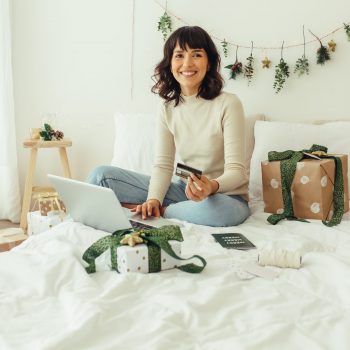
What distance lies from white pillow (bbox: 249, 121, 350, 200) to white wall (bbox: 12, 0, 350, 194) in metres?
0.25

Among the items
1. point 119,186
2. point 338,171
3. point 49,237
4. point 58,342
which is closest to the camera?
point 58,342

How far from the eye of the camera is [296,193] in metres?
1.66

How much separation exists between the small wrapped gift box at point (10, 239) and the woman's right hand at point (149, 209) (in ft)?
2.23

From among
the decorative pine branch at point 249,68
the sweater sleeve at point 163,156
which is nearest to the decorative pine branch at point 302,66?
the decorative pine branch at point 249,68

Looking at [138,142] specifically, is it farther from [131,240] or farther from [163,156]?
[131,240]

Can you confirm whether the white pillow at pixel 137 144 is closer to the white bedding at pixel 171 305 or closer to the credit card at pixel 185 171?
the credit card at pixel 185 171

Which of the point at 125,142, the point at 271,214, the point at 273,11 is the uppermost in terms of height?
the point at 273,11

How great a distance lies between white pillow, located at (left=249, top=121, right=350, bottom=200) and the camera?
190 cm

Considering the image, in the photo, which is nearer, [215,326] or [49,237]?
[215,326]

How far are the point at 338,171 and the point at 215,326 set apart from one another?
1049mm

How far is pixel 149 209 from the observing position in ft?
5.33

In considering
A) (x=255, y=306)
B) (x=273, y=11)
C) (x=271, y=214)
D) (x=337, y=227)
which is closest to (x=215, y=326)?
(x=255, y=306)

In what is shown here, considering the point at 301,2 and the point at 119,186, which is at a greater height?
the point at 301,2

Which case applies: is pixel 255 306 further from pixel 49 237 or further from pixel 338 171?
pixel 338 171
